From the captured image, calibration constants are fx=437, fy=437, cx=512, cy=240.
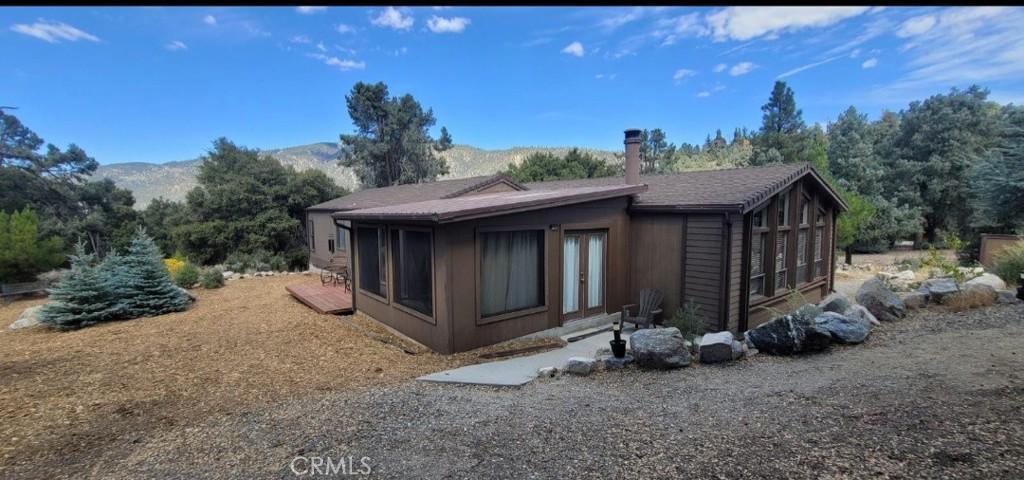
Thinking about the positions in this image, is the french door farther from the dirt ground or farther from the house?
the dirt ground

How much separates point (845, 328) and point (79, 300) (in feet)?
42.2

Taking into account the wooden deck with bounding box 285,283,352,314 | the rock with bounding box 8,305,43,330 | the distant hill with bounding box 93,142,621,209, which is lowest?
the rock with bounding box 8,305,43,330

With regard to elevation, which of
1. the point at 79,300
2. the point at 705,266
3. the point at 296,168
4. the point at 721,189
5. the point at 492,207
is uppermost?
the point at 296,168

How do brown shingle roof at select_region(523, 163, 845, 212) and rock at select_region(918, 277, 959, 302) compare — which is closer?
brown shingle roof at select_region(523, 163, 845, 212)

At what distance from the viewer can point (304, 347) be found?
6.59 m

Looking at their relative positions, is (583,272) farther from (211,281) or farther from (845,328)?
(211,281)

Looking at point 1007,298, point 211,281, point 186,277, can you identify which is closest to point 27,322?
point 186,277

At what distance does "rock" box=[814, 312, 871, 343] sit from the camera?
562 centimetres

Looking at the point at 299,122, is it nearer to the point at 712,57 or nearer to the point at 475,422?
the point at 712,57

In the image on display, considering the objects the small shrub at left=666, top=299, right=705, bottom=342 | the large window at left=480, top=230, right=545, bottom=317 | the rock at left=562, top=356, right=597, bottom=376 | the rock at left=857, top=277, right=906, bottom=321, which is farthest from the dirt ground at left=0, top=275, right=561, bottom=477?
the rock at left=857, top=277, right=906, bottom=321

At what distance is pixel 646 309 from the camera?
7.54 meters

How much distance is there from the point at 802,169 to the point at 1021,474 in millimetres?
7098

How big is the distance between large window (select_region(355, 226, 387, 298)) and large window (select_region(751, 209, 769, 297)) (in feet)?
21.3

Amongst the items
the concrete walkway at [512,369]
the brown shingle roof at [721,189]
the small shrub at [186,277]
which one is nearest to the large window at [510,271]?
the concrete walkway at [512,369]
